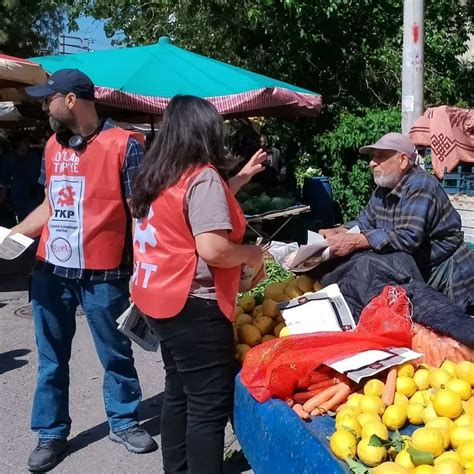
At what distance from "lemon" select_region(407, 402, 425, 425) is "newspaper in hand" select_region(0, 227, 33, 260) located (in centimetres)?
186

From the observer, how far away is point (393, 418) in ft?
8.25

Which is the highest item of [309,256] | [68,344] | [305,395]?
[309,256]

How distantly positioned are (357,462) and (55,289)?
183cm

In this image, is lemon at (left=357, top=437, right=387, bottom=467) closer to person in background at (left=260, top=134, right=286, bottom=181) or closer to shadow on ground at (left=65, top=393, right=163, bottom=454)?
shadow on ground at (left=65, top=393, right=163, bottom=454)

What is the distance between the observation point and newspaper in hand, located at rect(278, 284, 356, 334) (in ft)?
10.7

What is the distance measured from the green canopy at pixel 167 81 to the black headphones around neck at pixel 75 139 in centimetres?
393

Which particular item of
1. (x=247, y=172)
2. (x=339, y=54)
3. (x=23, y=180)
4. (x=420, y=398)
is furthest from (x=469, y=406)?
(x=339, y=54)

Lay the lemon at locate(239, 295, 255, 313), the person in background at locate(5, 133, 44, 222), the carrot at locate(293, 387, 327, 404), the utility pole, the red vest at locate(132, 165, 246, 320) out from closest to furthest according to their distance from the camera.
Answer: the red vest at locate(132, 165, 246, 320) → the carrot at locate(293, 387, 327, 404) → the lemon at locate(239, 295, 255, 313) → the utility pole → the person in background at locate(5, 133, 44, 222)

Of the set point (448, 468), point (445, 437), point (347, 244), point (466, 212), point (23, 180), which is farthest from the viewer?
point (23, 180)

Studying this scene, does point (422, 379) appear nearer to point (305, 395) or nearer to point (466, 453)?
point (305, 395)

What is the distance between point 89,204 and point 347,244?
4.33ft

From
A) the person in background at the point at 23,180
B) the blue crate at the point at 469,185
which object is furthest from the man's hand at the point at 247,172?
the person in background at the point at 23,180

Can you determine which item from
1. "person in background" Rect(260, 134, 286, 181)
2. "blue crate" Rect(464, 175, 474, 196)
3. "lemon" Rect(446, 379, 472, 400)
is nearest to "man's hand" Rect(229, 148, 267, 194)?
"lemon" Rect(446, 379, 472, 400)

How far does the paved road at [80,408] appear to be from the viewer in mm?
3553
